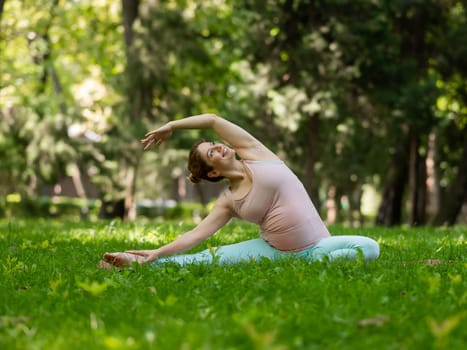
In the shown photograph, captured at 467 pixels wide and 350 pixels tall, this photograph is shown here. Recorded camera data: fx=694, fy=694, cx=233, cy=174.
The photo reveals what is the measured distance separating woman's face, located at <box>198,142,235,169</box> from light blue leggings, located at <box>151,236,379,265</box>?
2.46 feet

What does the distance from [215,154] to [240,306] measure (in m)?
2.03

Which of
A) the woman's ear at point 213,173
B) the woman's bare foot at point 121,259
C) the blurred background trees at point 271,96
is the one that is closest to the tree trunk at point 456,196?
the blurred background trees at point 271,96

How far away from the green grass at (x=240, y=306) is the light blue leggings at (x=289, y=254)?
8.3 inches

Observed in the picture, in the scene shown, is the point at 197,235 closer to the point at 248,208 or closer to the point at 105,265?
the point at 248,208

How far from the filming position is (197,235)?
20.0ft

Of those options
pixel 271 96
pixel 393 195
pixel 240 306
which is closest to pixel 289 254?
pixel 240 306

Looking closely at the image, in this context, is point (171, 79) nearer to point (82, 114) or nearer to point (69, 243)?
point (82, 114)

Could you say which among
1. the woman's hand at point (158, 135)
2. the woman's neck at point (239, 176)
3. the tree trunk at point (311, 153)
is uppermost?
the woman's hand at point (158, 135)

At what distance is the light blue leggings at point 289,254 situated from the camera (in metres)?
5.79

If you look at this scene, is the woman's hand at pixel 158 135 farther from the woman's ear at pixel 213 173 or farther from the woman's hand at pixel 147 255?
the woman's hand at pixel 147 255

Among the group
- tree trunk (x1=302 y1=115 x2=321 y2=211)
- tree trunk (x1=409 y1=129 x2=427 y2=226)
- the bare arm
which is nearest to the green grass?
the bare arm

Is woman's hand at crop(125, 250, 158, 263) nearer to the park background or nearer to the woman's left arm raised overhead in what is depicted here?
the park background

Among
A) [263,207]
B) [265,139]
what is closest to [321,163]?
[265,139]

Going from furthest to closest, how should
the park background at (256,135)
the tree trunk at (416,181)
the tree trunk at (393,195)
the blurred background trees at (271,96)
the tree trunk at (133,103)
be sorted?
the tree trunk at (393,195) → the tree trunk at (133,103) → the tree trunk at (416,181) → the blurred background trees at (271,96) → the park background at (256,135)
